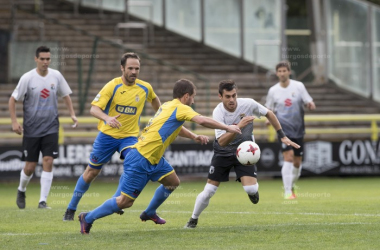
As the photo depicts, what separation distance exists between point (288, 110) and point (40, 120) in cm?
430

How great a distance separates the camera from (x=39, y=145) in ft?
41.5

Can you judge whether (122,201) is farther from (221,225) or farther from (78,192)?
(78,192)

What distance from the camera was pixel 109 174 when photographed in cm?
1866

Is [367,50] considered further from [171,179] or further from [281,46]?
[171,179]

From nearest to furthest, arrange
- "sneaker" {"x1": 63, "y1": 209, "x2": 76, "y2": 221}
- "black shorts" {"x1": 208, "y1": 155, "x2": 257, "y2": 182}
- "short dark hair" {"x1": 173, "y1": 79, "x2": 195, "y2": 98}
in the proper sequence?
"short dark hair" {"x1": 173, "y1": 79, "x2": 195, "y2": 98}
"black shorts" {"x1": 208, "y1": 155, "x2": 257, "y2": 182}
"sneaker" {"x1": 63, "y1": 209, "x2": 76, "y2": 221}

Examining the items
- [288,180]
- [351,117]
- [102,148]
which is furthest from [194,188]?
[102,148]

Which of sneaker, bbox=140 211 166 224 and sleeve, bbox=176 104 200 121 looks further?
sneaker, bbox=140 211 166 224

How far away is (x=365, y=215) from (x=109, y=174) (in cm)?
877

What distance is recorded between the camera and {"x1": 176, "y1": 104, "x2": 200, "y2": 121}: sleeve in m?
9.00

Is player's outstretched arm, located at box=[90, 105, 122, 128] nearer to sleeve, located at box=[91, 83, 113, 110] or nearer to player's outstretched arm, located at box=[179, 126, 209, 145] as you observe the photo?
sleeve, located at box=[91, 83, 113, 110]

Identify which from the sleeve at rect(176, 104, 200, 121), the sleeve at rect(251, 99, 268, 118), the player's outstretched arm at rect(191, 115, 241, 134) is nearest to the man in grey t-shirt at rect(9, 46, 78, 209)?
the sleeve at rect(251, 99, 268, 118)

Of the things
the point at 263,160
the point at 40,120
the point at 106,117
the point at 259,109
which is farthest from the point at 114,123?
the point at 263,160

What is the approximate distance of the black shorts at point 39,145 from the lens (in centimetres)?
1253

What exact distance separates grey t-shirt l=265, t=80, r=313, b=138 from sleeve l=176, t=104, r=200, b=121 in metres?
5.44
